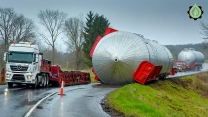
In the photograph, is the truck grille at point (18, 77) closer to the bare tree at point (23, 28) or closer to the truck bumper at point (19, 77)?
the truck bumper at point (19, 77)

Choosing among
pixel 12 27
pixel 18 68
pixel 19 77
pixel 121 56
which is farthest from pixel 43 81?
pixel 12 27

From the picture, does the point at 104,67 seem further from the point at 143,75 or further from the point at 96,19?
the point at 96,19

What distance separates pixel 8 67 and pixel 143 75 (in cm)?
994

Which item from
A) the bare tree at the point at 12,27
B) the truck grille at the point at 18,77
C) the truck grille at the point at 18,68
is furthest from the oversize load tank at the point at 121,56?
the bare tree at the point at 12,27

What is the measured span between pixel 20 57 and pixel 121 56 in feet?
24.4

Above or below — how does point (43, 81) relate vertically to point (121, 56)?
below

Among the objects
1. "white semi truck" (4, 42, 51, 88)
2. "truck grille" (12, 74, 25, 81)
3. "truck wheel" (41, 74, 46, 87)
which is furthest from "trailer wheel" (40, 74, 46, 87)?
"truck grille" (12, 74, 25, 81)

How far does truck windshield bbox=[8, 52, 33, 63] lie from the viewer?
82.5 feet

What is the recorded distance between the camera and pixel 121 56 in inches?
1044

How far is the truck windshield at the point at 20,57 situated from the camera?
25.2 metres

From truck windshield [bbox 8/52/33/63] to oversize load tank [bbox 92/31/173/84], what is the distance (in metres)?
5.66

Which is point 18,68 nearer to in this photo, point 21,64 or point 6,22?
point 21,64

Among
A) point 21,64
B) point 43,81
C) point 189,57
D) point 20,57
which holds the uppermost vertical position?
point 189,57

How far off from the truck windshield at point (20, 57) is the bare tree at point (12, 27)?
35.7 m
